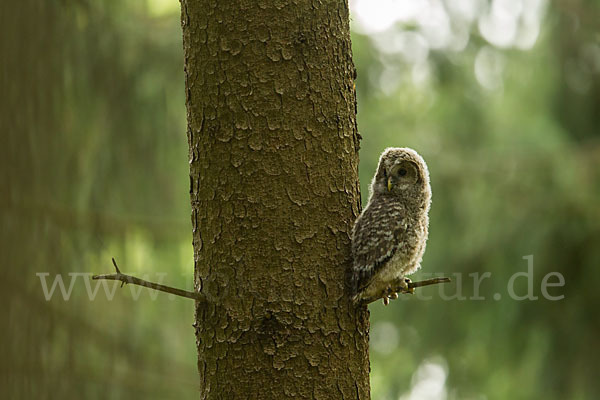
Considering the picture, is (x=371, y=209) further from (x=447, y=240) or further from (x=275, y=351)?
(x=447, y=240)

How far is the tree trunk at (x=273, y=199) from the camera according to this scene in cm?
199

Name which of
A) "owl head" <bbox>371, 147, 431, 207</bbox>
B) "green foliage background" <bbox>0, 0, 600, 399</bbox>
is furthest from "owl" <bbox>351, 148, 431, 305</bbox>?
"green foliage background" <bbox>0, 0, 600, 399</bbox>

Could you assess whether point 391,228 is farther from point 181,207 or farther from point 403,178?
point 181,207

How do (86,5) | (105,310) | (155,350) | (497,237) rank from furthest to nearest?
(497,237)
(155,350)
(105,310)
(86,5)

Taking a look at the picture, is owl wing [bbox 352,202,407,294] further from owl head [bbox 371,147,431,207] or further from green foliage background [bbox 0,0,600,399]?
green foliage background [bbox 0,0,600,399]

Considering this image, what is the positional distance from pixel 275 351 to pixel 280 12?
90 centimetres

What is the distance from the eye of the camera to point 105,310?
14.8ft

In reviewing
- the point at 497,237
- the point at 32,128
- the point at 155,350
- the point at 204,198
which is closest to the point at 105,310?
the point at 155,350

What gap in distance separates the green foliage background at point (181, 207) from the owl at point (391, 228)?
145 cm

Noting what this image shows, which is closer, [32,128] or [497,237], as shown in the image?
[32,128]

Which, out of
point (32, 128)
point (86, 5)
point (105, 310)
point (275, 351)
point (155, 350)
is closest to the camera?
point (275, 351)

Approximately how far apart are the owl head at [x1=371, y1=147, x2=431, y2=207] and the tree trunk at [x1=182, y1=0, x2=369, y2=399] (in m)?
0.23

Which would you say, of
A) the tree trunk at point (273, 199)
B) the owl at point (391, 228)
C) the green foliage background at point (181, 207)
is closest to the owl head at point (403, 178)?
the owl at point (391, 228)

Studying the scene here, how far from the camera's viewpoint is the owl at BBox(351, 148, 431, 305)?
2.09 metres
